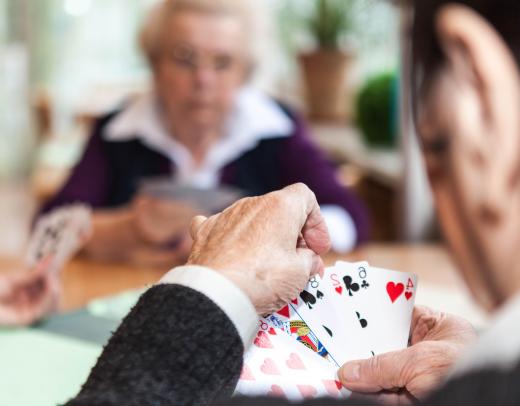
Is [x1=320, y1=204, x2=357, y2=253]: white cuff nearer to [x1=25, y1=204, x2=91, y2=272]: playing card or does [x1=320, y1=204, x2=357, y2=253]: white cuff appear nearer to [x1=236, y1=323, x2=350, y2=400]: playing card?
[x1=25, y1=204, x2=91, y2=272]: playing card

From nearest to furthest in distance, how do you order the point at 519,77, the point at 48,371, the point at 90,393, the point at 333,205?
the point at 519,77
the point at 90,393
the point at 48,371
the point at 333,205

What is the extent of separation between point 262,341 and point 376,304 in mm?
98

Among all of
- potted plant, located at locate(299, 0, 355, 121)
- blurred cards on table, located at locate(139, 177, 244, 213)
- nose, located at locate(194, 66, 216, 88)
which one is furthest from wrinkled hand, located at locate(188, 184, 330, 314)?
potted plant, located at locate(299, 0, 355, 121)

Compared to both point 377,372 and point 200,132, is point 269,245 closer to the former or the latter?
point 377,372

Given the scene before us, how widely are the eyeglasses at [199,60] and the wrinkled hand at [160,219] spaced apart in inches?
16.7

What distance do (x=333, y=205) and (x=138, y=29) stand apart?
2.55 feet

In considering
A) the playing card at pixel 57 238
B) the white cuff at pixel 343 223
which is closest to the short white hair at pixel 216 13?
the white cuff at pixel 343 223

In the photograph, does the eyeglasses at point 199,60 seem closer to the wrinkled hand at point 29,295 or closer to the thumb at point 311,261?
the wrinkled hand at point 29,295

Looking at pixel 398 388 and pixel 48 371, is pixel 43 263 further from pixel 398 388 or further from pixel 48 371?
pixel 398 388

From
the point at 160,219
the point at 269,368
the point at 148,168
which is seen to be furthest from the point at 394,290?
the point at 148,168

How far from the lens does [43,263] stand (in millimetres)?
1592

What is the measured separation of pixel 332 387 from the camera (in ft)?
2.27

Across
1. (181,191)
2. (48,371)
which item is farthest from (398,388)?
(181,191)

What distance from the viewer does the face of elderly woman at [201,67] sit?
7.29ft
